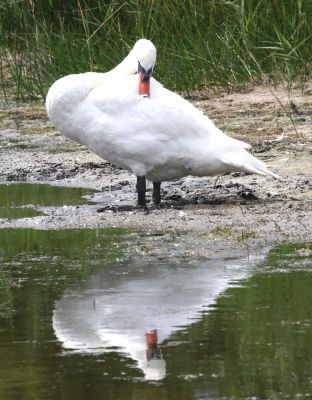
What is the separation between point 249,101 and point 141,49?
3.79 meters

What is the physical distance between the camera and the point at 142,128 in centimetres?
762

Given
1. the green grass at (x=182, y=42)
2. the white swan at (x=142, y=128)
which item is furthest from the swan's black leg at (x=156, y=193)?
the green grass at (x=182, y=42)

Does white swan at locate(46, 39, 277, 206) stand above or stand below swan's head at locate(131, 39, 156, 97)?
below

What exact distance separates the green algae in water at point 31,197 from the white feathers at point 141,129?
587mm

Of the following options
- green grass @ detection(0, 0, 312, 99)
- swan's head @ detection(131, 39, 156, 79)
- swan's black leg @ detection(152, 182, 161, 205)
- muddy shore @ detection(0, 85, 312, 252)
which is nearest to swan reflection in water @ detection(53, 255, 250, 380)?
muddy shore @ detection(0, 85, 312, 252)

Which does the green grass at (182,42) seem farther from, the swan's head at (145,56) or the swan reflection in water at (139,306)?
the swan reflection in water at (139,306)

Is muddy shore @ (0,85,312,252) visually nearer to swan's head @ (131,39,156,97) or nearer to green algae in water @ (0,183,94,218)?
green algae in water @ (0,183,94,218)

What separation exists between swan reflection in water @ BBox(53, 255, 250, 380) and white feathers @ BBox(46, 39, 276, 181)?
65.1 inches

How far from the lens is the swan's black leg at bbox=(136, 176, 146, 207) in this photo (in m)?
7.84

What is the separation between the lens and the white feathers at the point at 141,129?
7.59 m

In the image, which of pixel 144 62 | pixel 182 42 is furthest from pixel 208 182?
pixel 182 42

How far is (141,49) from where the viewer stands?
821 cm

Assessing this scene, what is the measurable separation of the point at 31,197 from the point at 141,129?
131 centimetres

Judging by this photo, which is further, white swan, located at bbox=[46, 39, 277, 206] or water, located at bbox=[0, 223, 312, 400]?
white swan, located at bbox=[46, 39, 277, 206]
